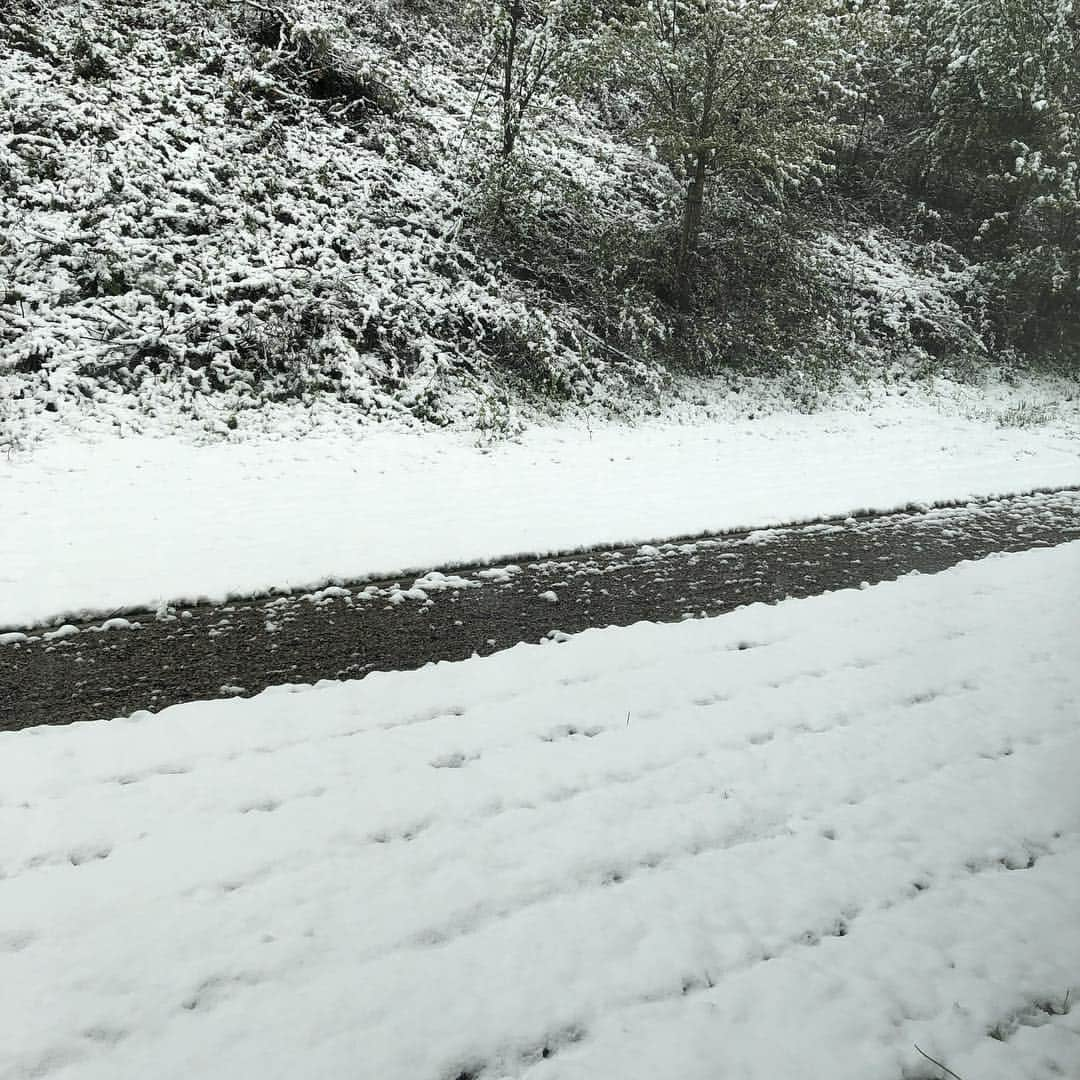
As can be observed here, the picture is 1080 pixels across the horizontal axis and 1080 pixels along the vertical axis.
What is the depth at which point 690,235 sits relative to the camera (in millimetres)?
11164

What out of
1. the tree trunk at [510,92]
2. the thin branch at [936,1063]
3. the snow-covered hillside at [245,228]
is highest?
the tree trunk at [510,92]

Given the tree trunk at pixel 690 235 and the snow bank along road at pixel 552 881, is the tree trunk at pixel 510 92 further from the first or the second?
the snow bank along road at pixel 552 881

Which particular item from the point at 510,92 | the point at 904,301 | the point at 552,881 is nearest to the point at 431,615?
the point at 552,881

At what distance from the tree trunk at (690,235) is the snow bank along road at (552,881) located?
9125mm

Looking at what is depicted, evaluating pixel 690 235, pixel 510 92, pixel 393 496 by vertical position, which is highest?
pixel 510 92

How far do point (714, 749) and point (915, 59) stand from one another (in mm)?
18381

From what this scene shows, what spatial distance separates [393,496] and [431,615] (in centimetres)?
232

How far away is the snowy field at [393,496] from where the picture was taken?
4.69 metres

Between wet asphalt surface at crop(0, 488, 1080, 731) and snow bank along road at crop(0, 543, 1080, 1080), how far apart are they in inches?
11.9

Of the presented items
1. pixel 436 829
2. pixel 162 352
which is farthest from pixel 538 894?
pixel 162 352

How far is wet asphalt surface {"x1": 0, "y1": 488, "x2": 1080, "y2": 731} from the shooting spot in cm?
348

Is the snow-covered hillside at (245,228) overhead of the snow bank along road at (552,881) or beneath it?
overhead

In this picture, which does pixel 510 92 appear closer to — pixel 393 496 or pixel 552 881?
pixel 393 496

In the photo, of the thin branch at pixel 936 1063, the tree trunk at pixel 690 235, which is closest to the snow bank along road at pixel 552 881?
the thin branch at pixel 936 1063
